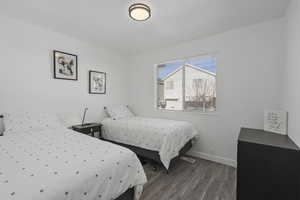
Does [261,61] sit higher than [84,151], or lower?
higher

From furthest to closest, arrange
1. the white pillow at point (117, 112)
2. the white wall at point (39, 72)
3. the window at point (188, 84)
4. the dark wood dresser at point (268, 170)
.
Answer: the white pillow at point (117, 112) < the window at point (188, 84) < the white wall at point (39, 72) < the dark wood dresser at point (268, 170)

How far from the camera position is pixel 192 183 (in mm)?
2082

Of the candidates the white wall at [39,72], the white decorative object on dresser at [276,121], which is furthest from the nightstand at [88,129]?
the white decorative object on dresser at [276,121]

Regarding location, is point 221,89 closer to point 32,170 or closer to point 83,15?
point 83,15

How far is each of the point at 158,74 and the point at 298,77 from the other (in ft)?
8.81

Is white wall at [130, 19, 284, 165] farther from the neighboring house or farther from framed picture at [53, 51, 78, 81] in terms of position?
framed picture at [53, 51, 78, 81]

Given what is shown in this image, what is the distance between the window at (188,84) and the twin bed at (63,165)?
1239mm

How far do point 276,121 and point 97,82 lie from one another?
11.1 ft

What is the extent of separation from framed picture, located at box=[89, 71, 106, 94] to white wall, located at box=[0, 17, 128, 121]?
0.10 meters

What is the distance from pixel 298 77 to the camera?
148 centimetres

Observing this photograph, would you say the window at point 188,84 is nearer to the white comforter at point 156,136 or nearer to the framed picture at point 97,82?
the white comforter at point 156,136

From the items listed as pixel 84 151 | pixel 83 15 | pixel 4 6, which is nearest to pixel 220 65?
pixel 83 15

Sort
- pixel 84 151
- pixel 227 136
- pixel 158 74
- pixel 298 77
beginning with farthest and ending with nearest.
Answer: pixel 158 74, pixel 227 136, pixel 298 77, pixel 84 151

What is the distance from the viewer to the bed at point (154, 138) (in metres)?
2.27
